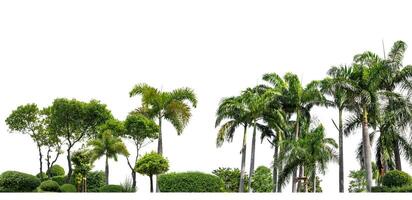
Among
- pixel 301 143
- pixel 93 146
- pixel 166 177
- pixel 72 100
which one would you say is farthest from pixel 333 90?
pixel 72 100

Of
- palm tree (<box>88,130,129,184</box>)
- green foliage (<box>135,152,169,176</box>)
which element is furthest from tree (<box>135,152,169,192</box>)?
palm tree (<box>88,130,129,184</box>)

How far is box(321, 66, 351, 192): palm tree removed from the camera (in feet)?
79.5

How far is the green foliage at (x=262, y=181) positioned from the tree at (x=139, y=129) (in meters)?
9.72

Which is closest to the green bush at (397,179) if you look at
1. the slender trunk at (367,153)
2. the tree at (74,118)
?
the slender trunk at (367,153)

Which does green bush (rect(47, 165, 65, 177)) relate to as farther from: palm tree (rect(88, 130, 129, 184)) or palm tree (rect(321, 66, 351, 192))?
palm tree (rect(321, 66, 351, 192))

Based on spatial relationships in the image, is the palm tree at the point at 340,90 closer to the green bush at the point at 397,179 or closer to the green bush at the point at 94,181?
the green bush at the point at 397,179

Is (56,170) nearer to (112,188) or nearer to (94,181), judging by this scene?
(94,181)

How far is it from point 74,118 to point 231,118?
14.1 m

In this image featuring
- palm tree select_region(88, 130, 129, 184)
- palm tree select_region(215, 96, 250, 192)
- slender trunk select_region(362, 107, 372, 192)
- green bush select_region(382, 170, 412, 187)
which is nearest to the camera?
green bush select_region(382, 170, 412, 187)

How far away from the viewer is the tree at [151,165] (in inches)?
1037

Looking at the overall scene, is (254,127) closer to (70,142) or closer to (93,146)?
(93,146)

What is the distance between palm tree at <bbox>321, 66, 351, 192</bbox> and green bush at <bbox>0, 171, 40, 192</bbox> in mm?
17996

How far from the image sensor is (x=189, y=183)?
2322 cm

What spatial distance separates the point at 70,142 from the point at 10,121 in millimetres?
5077
